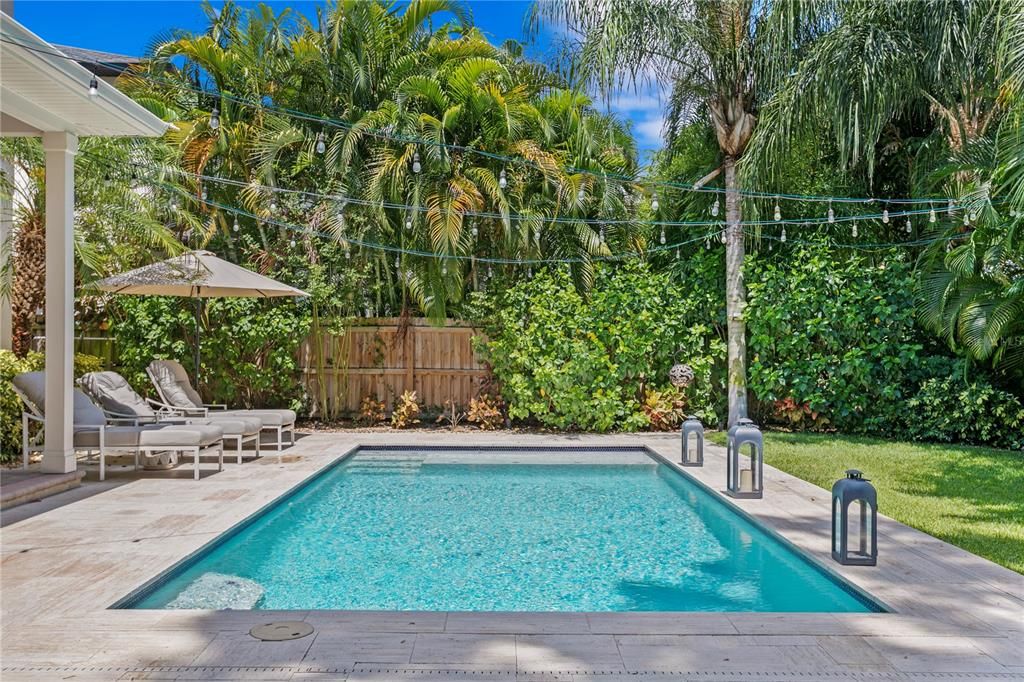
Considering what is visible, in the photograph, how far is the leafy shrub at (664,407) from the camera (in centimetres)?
1228

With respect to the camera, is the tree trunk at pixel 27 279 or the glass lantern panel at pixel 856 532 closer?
the glass lantern panel at pixel 856 532

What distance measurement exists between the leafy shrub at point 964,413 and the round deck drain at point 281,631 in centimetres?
967

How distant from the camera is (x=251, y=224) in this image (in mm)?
12680

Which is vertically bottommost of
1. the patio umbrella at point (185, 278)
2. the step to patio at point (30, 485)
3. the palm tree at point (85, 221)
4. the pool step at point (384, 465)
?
the pool step at point (384, 465)

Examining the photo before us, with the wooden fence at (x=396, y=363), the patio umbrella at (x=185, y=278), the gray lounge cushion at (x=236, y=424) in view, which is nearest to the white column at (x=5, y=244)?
the patio umbrella at (x=185, y=278)

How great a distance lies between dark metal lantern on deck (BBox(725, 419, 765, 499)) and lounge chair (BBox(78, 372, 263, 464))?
5.40m

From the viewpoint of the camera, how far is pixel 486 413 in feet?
41.1

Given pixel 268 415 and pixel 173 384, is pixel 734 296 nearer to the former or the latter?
pixel 268 415

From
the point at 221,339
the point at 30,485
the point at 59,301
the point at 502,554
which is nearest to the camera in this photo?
the point at 502,554

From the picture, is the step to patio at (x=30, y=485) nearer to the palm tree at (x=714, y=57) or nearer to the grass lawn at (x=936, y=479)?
the grass lawn at (x=936, y=479)

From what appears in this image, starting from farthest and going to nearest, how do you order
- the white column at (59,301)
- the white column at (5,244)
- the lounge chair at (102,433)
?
the white column at (5,244), the lounge chair at (102,433), the white column at (59,301)

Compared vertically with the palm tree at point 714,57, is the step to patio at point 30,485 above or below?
below

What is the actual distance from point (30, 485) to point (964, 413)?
1084 cm

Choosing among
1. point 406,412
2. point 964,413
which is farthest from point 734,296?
point 406,412
